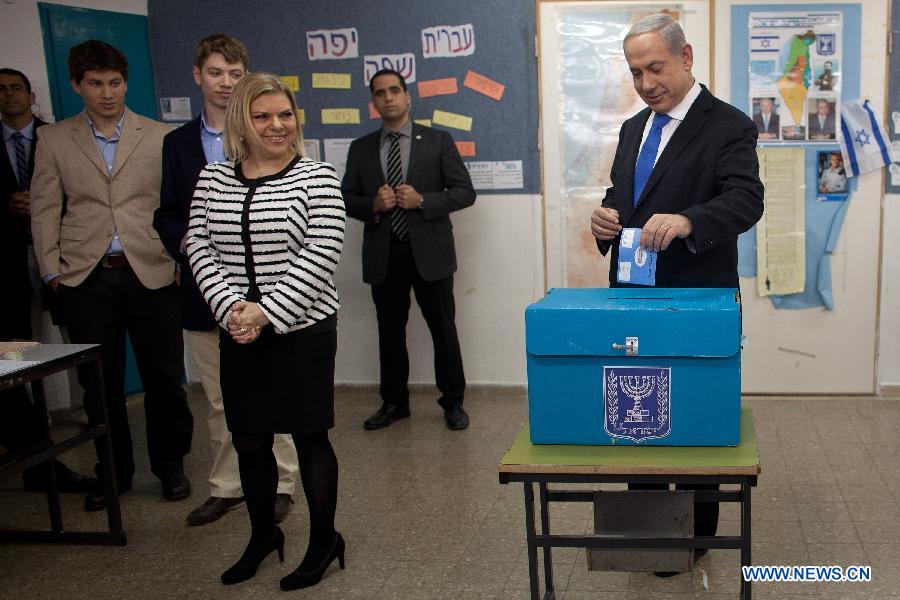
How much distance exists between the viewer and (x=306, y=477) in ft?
9.14

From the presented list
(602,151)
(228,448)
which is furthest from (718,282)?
(602,151)

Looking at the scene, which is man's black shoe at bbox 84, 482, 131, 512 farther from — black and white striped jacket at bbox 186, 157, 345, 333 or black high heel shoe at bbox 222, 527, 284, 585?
black and white striped jacket at bbox 186, 157, 345, 333

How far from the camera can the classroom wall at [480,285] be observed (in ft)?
15.1

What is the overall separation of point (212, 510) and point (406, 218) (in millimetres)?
1595

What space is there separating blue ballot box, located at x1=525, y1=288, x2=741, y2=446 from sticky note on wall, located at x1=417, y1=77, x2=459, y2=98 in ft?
9.19

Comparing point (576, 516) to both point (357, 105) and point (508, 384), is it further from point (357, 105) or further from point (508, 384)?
point (357, 105)

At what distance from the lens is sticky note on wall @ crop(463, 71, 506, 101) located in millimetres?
4754

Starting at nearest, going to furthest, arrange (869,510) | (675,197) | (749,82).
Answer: (675,197) < (869,510) < (749,82)

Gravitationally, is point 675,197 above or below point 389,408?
above

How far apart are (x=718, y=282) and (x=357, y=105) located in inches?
110

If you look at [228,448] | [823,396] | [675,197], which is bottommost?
[823,396]

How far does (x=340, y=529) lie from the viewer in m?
3.28

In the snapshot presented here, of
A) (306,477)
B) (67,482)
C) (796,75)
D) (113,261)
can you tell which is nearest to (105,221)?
(113,261)

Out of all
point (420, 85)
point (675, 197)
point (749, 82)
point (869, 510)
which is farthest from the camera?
point (420, 85)
